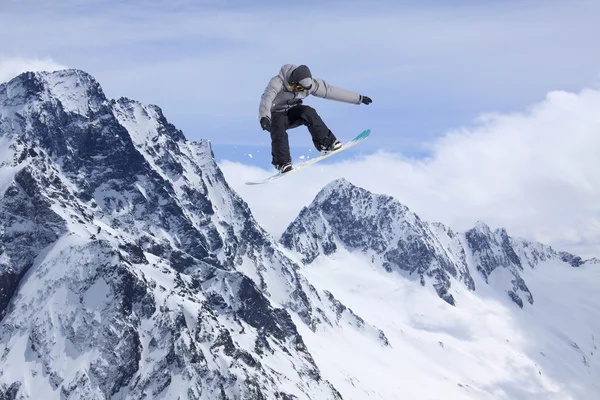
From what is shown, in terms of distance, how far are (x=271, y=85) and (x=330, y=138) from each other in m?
3.87

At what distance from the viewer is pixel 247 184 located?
3109 centimetres

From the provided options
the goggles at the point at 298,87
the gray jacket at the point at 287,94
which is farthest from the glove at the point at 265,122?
the goggles at the point at 298,87

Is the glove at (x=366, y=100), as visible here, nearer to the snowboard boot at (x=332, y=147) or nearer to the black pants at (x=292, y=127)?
the black pants at (x=292, y=127)

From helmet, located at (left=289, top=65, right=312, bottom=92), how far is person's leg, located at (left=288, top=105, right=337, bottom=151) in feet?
9.45

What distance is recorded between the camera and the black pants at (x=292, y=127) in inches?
1053

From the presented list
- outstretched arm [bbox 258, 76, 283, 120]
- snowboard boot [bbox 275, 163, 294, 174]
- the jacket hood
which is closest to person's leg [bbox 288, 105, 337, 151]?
snowboard boot [bbox 275, 163, 294, 174]

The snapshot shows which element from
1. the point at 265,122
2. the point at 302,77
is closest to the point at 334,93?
the point at 302,77

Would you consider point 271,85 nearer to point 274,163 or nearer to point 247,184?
point 274,163

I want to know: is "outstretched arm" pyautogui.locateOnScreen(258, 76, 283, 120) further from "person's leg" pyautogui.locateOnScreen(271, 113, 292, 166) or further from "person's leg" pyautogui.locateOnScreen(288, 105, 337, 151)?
"person's leg" pyautogui.locateOnScreen(288, 105, 337, 151)

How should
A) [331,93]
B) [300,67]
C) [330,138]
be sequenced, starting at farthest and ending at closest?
[330,138]
[331,93]
[300,67]

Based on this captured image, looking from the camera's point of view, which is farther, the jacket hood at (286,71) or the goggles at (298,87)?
the jacket hood at (286,71)

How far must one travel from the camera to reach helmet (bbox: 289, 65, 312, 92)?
24141mm

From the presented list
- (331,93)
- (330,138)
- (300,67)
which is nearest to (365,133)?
(330,138)

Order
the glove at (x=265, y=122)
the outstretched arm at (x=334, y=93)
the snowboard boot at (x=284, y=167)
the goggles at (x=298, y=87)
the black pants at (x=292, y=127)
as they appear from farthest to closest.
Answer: the snowboard boot at (x=284, y=167) → the black pants at (x=292, y=127) → the outstretched arm at (x=334, y=93) → the glove at (x=265, y=122) → the goggles at (x=298, y=87)
